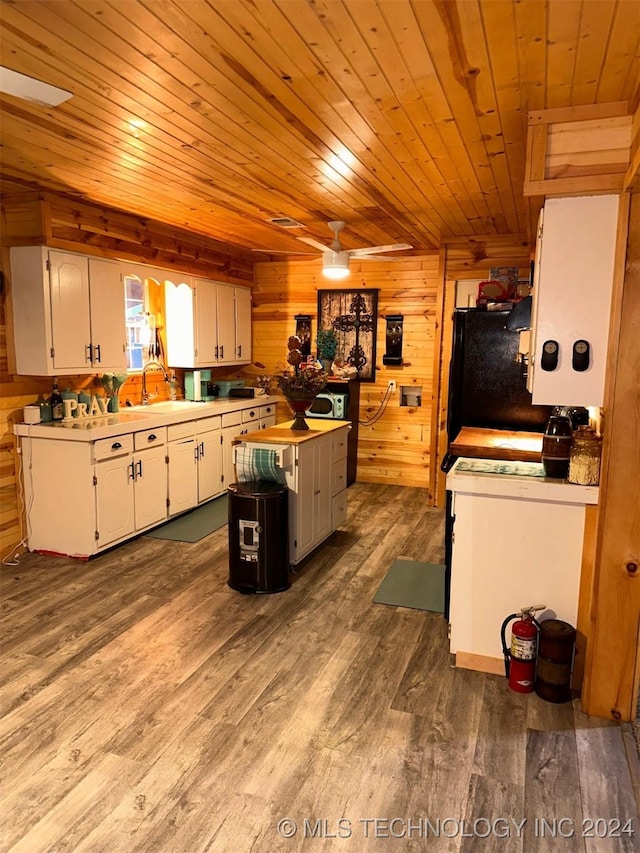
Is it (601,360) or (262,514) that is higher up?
(601,360)

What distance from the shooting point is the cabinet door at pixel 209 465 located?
212 inches

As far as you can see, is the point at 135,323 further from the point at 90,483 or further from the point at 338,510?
the point at 338,510

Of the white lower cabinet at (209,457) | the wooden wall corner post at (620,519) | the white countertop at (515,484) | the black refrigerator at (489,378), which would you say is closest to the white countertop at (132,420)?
the white lower cabinet at (209,457)

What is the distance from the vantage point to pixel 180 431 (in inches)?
197

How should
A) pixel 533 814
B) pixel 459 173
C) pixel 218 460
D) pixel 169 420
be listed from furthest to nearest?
pixel 218 460
pixel 169 420
pixel 459 173
pixel 533 814

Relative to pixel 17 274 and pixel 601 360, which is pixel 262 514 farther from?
pixel 17 274

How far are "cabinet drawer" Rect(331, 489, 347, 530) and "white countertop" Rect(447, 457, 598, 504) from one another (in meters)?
1.75

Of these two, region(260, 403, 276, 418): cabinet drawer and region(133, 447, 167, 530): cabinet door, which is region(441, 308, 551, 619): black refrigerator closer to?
region(133, 447, 167, 530): cabinet door

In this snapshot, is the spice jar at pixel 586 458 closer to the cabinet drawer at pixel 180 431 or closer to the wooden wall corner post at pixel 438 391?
the wooden wall corner post at pixel 438 391

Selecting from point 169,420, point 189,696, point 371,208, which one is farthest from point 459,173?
point 189,696

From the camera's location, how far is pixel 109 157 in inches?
127

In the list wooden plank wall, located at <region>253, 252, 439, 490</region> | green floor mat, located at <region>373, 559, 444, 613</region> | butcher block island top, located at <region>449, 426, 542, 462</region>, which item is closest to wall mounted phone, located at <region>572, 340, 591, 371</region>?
butcher block island top, located at <region>449, 426, 542, 462</region>

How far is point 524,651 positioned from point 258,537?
168 centimetres

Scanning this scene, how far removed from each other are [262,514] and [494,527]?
1461 millimetres
